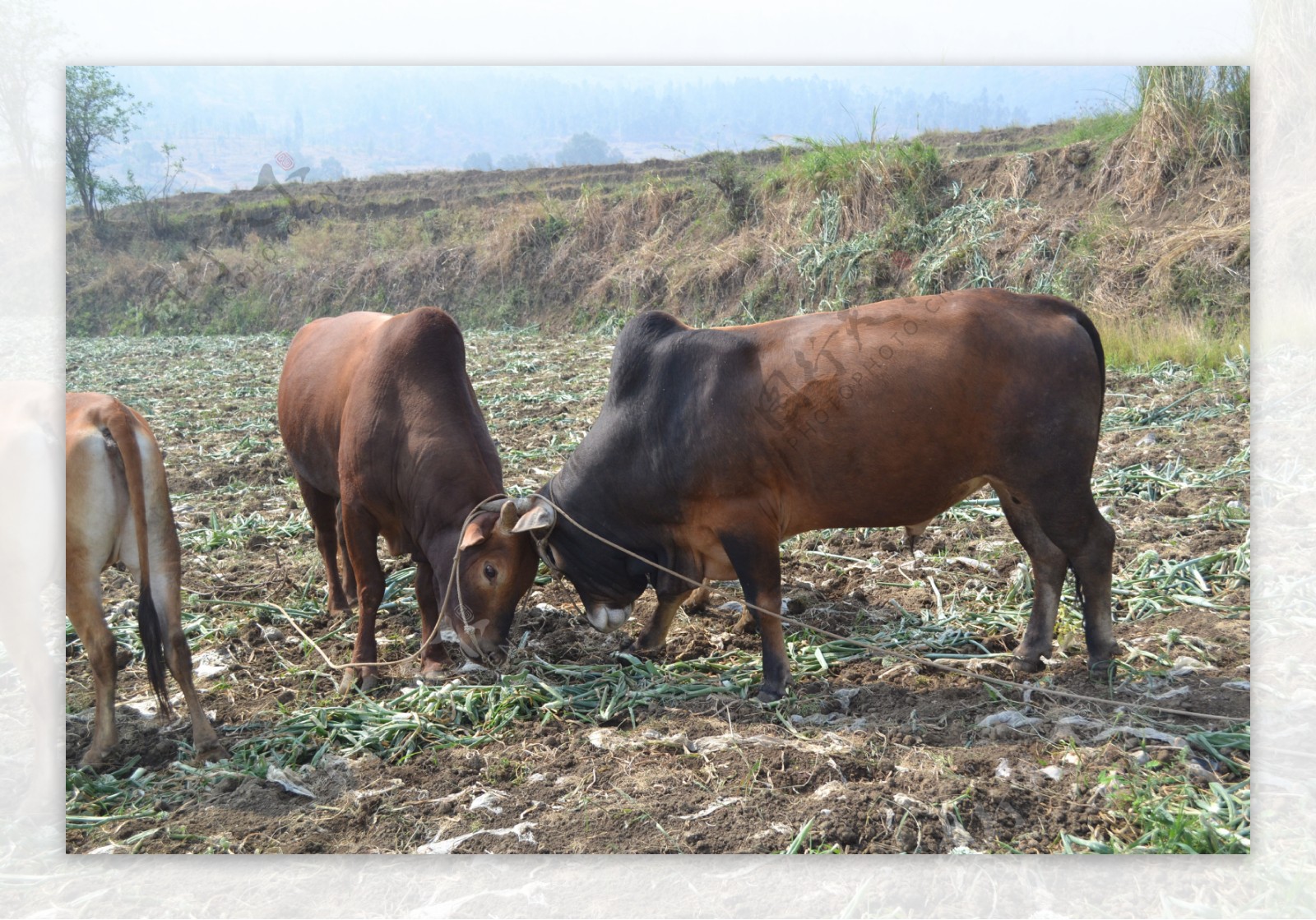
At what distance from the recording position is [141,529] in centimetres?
408

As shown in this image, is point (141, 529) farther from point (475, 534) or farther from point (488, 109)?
point (488, 109)

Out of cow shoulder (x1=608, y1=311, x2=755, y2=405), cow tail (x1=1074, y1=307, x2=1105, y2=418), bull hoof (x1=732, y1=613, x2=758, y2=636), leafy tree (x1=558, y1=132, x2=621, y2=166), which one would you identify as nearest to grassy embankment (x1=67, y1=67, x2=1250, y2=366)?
cow tail (x1=1074, y1=307, x2=1105, y2=418)

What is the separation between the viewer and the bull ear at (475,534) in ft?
15.2

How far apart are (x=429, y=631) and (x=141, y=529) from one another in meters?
1.46

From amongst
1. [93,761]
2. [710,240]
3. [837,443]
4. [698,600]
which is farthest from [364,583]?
[710,240]

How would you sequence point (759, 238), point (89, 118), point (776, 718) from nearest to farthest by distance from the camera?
1. point (776, 718)
2. point (89, 118)
3. point (759, 238)

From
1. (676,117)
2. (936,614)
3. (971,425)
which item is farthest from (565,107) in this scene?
(936,614)

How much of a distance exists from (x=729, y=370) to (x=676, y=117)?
1412mm

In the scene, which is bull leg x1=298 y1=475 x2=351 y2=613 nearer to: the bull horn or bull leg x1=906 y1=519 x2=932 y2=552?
the bull horn

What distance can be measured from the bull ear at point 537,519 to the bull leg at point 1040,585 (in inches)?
75.6

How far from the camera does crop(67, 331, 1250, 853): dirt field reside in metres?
3.66

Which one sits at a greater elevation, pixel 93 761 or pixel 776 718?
pixel 776 718

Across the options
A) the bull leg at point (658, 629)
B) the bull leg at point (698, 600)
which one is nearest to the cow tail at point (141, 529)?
the bull leg at point (658, 629)

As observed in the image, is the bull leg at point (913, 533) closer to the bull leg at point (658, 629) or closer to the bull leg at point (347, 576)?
the bull leg at point (658, 629)
